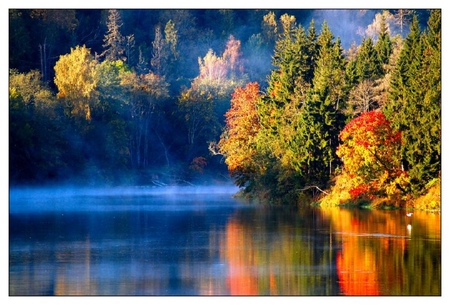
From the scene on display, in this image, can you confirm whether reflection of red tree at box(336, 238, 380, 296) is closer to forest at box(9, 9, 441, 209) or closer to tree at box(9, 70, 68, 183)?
forest at box(9, 9, 441, 209)

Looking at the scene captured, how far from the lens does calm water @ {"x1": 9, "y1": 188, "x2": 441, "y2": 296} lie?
19.8m

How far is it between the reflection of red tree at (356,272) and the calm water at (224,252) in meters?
0.02

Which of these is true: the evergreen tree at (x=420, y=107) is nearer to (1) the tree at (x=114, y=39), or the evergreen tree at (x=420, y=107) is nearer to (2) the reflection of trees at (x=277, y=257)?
(2) the reflection of trees at (x=277, y=257)

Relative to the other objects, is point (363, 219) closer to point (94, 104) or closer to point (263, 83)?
point (94, 104)

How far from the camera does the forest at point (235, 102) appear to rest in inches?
1580

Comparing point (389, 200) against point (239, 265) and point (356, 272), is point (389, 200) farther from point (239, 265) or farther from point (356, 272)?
point (356, 272)

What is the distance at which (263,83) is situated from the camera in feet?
250

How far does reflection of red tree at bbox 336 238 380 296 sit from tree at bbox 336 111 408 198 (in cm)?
1382

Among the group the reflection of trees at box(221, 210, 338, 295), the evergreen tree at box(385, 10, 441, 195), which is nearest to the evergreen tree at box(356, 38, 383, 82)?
the evergreen tree at box(385, 10, 441, 195)

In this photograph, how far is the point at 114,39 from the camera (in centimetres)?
7494

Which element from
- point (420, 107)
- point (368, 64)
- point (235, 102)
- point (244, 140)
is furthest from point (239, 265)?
point (235, 102)

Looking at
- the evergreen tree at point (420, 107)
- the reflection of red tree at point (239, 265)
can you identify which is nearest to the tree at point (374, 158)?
the evergreen tree at point (420, 107)
